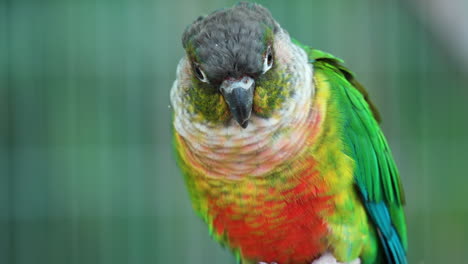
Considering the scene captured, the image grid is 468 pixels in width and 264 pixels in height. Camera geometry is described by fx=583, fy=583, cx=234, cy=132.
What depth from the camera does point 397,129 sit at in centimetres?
347

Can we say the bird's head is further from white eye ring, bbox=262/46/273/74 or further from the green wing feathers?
the green wing feathers

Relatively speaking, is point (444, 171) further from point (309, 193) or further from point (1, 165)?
point (1, 165)

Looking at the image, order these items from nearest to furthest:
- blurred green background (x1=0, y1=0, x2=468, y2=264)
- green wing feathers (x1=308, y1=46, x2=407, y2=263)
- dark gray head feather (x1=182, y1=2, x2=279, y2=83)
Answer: dark gray head feather (x1=182, y1=2, x2=279, y2=83), green wing feathers (x1=308, y1=46, x2=407, y2=263), blurred green background (x1=0, y1=0, x2=468, y2=264)

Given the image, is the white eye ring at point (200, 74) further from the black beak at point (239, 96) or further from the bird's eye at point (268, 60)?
the bird's eye at point (268, 60)

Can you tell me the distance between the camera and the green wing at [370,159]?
1812mm

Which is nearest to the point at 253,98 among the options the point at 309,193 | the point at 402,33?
the point at 309,193

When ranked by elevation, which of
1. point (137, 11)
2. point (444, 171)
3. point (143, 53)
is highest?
point (137, 11)

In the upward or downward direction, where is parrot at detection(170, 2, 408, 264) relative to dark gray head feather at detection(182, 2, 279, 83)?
→ downward

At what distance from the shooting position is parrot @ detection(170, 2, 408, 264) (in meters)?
1.57

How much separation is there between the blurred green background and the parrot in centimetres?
155

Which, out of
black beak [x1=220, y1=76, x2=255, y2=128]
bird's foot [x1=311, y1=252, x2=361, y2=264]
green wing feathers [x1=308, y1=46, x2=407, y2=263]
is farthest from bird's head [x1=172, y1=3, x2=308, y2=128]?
bird's foot [x1=311, y1=252, x2=361, y2=264]

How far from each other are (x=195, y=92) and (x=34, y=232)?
2.14m

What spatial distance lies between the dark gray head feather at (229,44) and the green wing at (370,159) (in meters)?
0.33

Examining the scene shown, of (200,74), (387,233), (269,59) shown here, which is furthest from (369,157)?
(200,74)
